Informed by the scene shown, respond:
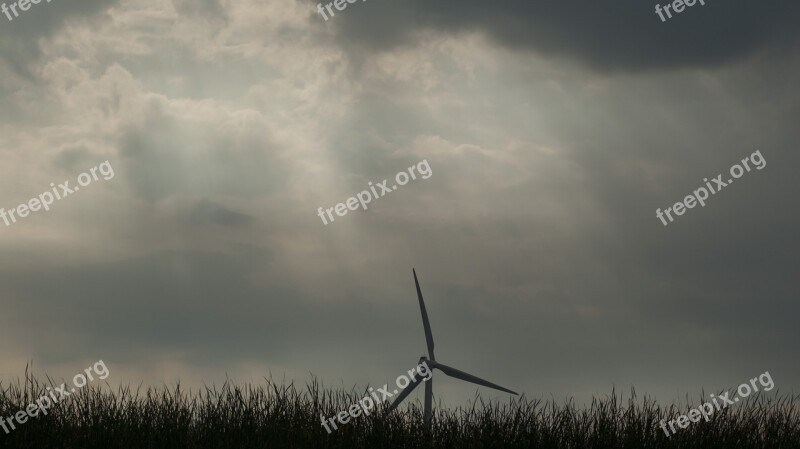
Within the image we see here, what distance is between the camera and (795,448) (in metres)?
29.2

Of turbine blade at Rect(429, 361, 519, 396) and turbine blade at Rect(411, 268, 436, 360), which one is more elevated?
turbine blade at Rect(411, 268, 436, 360)

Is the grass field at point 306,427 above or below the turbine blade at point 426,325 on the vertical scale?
below

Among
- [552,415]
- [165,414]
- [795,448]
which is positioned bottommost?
[795,448]

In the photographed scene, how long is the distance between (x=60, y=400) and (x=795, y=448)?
22204mm

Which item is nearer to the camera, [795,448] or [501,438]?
[501,438]

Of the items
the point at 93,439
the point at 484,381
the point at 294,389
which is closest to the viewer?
the point at 93,439

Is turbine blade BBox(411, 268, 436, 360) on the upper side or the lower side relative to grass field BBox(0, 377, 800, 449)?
upper

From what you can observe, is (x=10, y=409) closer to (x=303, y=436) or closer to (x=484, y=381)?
(x=303, y=436)

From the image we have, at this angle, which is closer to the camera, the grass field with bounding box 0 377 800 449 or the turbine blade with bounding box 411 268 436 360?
the grass field with bounding box 0 377 800 449

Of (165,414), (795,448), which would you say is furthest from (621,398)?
(165,414)

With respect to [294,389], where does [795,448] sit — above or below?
below

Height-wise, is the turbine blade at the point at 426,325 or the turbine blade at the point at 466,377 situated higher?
the turbine blade at the point at 426,325

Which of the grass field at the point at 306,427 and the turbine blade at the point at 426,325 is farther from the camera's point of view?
the turbine blade at the point at 426,325

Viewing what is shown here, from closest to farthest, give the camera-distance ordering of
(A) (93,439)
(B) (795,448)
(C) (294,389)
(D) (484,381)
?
(A) (93,439)
(C) (294,389)
(B) (795,448)
(D) (484,381)
